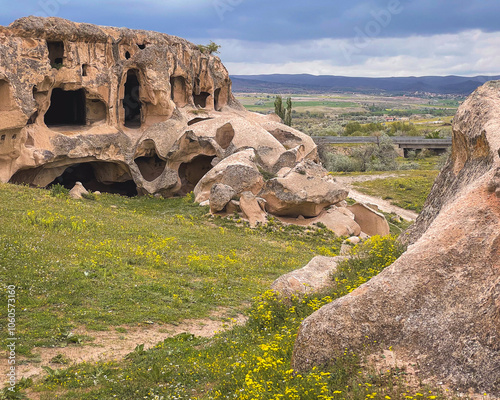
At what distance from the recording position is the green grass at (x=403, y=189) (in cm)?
4162

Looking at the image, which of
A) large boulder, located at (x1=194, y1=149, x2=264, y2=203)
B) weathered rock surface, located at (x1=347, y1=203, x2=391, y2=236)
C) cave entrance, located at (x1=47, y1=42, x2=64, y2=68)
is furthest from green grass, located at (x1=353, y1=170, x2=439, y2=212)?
cave entrance, located at (x1=47, y1=42, x2=64, y2=68)

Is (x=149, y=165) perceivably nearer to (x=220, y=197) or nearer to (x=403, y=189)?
(x=220, y=197)

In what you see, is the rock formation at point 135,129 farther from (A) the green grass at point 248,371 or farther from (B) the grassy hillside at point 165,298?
(A) the green grass at point 248,371

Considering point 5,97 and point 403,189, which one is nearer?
point 5,97

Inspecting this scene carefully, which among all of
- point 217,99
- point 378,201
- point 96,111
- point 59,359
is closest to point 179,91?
point 217,99

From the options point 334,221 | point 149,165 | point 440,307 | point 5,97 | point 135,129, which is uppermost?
point 5,97

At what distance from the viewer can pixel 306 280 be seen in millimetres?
12594

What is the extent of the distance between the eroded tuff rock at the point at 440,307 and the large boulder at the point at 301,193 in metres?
18.5

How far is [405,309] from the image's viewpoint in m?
7.71

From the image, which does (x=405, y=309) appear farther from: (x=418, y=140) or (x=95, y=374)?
(x=418, y=140)

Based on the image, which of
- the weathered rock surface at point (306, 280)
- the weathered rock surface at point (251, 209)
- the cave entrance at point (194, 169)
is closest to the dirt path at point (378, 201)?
the weathered rock surface at point (251, 209)

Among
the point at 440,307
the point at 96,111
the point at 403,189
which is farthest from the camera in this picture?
the point at 403,189

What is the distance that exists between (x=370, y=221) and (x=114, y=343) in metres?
20.8

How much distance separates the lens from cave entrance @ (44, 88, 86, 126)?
37.4 metres
